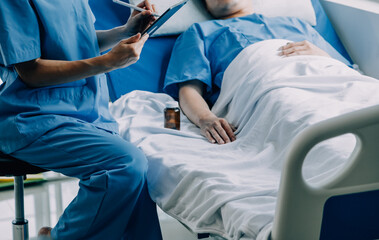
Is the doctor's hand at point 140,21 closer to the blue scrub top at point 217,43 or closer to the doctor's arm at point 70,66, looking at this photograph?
the doctor's arm at point 70,66

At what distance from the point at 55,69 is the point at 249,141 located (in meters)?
0.66

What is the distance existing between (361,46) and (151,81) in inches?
43.6

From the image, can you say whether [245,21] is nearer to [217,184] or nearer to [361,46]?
[361,46]

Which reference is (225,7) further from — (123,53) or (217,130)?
(123,53)

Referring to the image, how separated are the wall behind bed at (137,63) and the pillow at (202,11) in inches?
2.8


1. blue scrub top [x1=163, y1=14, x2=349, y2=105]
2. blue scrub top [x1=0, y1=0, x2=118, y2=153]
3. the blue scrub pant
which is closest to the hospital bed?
the blue scrub pant

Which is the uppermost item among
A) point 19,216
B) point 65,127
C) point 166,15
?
point 166,15

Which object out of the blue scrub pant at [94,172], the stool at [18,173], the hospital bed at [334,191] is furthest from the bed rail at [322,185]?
the stool at [18,173]

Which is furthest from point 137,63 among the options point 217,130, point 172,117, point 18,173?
point 18,173

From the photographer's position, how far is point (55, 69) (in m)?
1.45

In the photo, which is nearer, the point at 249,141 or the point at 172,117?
the point at 249,141

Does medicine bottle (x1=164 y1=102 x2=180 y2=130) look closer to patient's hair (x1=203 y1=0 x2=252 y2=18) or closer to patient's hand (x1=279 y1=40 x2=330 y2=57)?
patient's hand (x1=279 y1=40 x2=330 y2=57)

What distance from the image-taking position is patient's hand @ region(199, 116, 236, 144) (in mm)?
1721

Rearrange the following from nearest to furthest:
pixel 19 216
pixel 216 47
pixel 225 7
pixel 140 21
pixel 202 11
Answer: pixel 19 216 → pixel 140 21 → pixel 216 47 → pixel 225 7 → pixel 202 11
